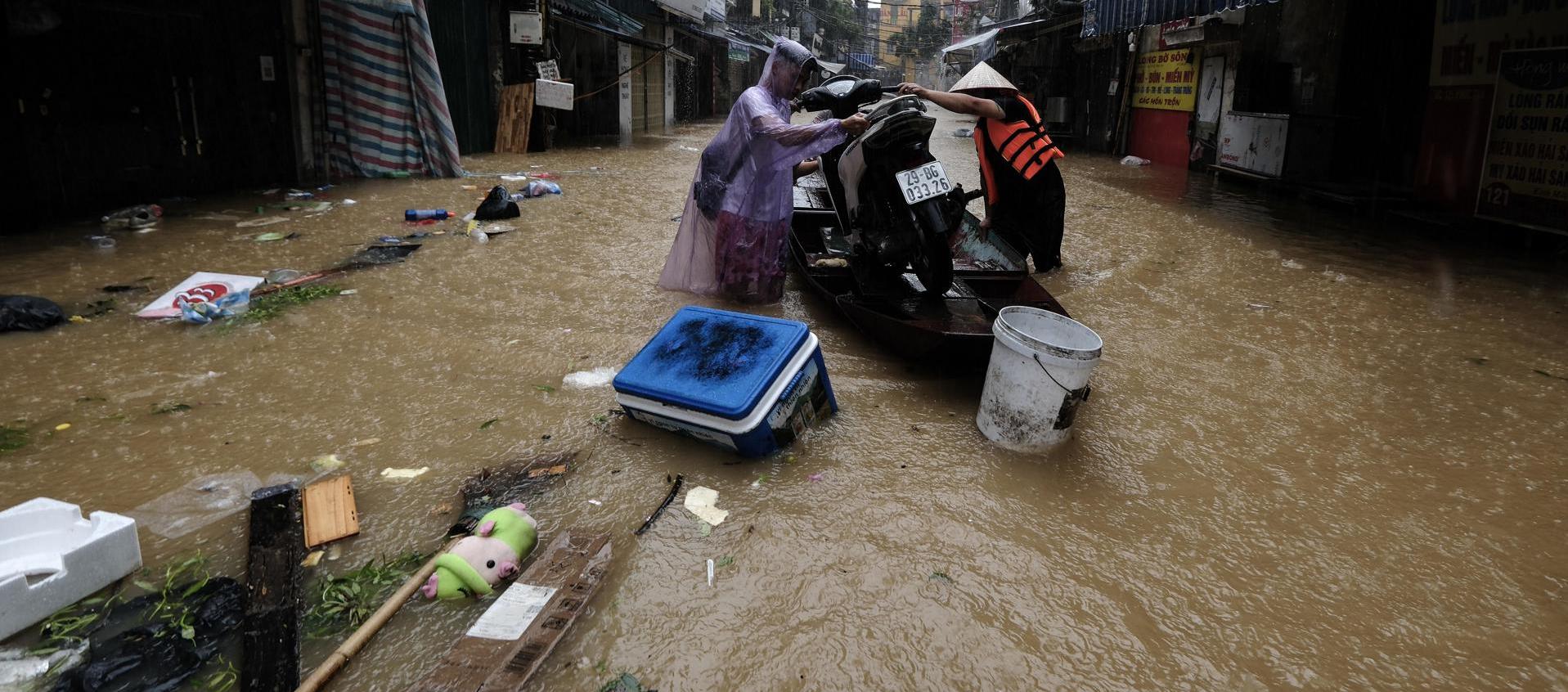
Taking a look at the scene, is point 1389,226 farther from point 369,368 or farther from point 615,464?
point 369,368

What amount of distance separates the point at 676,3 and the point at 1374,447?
846 inches

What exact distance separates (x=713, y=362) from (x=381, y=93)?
8705 mm

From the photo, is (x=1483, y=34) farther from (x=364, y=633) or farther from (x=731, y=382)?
(x=364, y=633)

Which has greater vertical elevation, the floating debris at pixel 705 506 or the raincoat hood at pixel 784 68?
the raincoat hood at pixel 784 68

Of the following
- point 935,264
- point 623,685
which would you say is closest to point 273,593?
point 623,685

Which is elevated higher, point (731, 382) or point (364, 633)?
point (731, 382)

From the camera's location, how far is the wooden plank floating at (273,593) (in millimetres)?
1865

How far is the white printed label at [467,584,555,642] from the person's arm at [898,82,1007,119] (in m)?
3.01

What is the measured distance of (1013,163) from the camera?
510cm

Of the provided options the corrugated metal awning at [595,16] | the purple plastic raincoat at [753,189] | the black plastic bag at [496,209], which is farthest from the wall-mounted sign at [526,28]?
the purple plastic raincoat at [753,189]

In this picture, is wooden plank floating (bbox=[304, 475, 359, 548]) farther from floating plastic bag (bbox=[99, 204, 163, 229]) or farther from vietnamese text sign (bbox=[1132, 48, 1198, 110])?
vietnamese text sign (bbox=[1132, 48, 1198, 110])

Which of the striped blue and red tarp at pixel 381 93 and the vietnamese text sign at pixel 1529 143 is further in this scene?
the striped blue and red tarp at pixel 381 93

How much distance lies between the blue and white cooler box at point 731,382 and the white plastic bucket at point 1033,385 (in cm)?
65

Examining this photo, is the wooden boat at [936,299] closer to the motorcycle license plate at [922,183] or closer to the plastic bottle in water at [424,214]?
the motorcycle license plate at [922,183]
